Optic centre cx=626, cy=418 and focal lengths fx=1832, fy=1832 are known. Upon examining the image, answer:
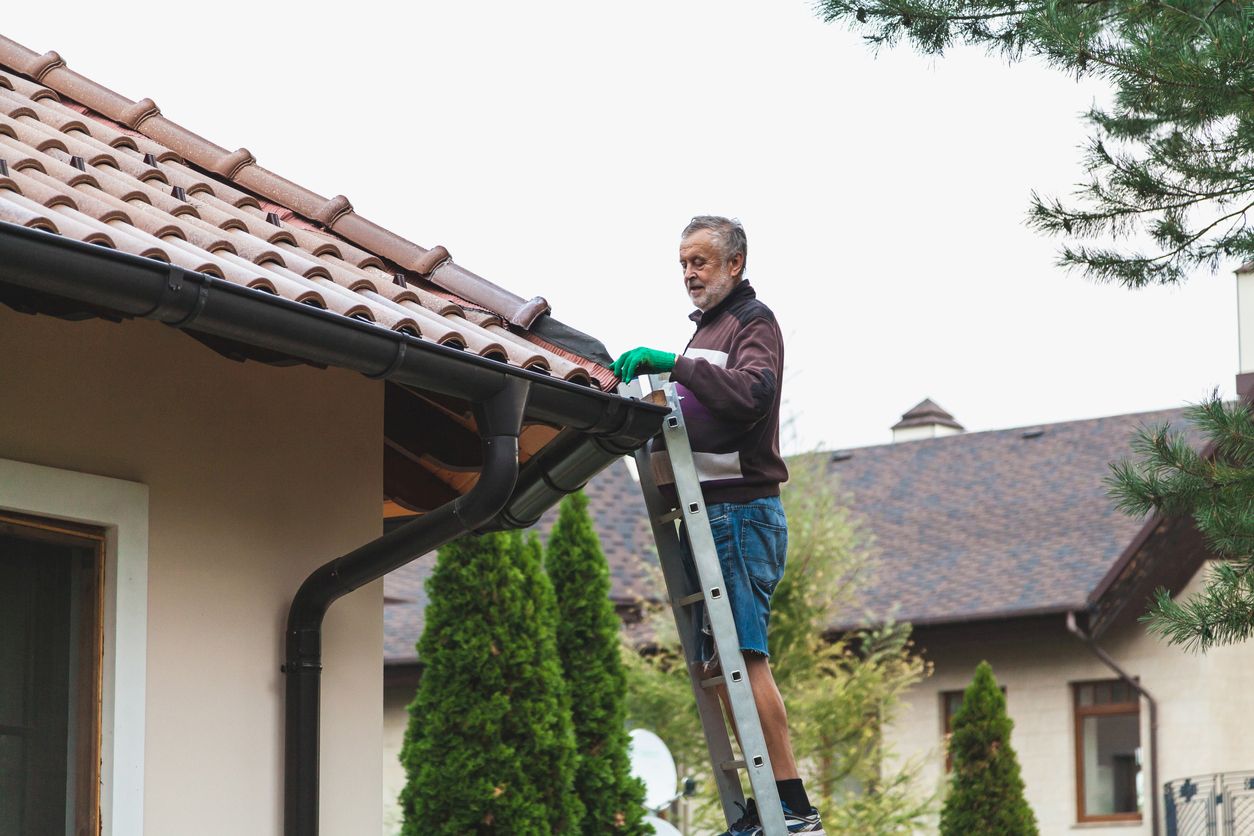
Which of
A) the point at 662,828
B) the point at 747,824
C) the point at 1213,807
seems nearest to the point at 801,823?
the point at 747,824

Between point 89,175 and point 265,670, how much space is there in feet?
5.31

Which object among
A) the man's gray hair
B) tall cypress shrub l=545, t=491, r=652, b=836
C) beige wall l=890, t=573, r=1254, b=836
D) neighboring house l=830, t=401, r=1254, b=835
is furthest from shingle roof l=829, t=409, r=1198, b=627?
the man's gray hair

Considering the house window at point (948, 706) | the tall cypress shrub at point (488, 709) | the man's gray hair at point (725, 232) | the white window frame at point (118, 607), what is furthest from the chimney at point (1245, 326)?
the white window frame at point (118, 607)

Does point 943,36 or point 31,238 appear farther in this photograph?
point 943,36

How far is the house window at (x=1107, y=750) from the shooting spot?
20.6m

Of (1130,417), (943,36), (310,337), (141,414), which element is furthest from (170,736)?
(1130,417)

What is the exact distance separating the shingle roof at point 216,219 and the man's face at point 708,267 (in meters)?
0.49

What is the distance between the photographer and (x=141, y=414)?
5.29 meters

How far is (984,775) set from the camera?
17672 mm

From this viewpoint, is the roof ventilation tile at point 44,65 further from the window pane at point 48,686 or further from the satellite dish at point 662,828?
the satellite dish at point 662,828

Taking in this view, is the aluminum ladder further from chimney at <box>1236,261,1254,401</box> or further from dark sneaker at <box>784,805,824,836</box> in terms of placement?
chimney at <box>1236,261,1254,401</box>

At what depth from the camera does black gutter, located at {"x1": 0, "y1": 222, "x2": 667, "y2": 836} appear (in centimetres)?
405

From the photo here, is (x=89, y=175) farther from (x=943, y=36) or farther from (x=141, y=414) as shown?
(x=943, y=36)

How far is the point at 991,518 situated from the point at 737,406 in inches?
747
